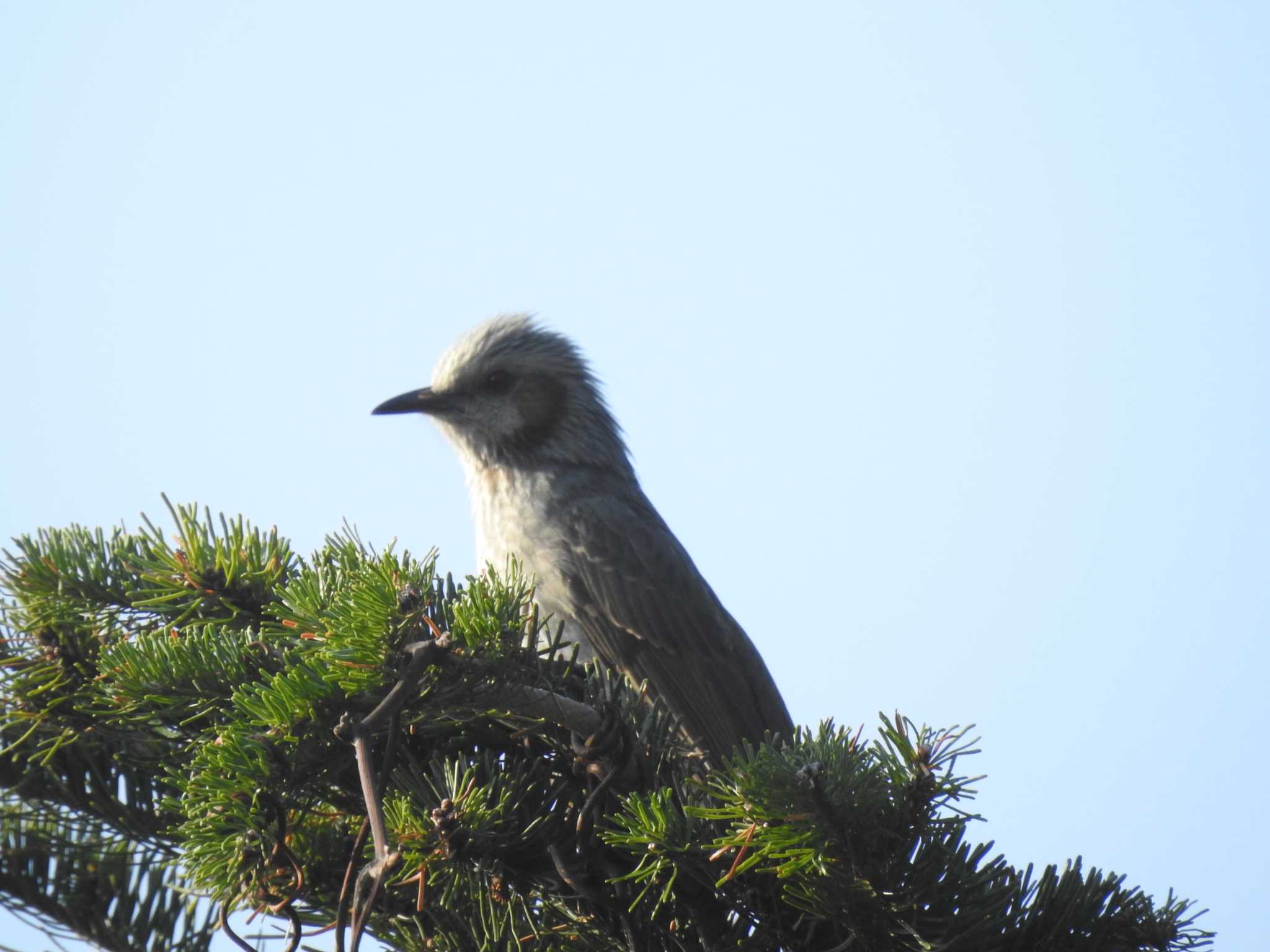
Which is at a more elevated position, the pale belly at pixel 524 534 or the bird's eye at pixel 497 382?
the bird's eye at pixel 497 382

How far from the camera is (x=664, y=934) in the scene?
2.96m

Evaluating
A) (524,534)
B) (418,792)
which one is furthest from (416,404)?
(418,792)

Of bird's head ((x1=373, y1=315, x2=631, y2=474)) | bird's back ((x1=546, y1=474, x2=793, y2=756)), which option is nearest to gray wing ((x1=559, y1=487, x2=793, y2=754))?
bird's back ((x1=546, y1=474, x2=793, y2=756))

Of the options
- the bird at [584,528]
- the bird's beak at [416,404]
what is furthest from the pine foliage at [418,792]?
the bird's beak at [416,404]

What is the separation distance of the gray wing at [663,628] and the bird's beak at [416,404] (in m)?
0.88

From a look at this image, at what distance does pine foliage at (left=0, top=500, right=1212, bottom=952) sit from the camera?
254cm

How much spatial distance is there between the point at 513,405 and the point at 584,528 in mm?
906

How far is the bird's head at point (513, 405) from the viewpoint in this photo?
6.02 metres

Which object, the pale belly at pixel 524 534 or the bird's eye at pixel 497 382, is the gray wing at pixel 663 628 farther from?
the bird's eye at pixel 497 382

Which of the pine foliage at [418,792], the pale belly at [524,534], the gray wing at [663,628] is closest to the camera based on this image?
the pine foliage at [418,792]

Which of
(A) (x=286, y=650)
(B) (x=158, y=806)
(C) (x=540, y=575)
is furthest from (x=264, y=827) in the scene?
(C) (x=540, y=575)

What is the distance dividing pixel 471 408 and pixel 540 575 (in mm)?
1093

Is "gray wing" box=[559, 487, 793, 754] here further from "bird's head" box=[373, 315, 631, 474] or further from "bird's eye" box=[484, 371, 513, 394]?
"bird's eye" box=[484, 371, 513, 394]

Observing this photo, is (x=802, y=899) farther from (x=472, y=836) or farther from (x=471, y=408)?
(x=471, y=408)
